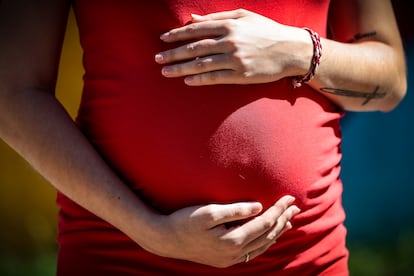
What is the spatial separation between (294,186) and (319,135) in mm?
115

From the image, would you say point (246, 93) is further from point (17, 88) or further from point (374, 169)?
point (374, 169)

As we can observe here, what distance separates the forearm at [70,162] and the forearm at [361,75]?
40cm

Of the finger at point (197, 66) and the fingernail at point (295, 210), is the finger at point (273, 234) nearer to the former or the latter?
the fingernail at point (295, 210)

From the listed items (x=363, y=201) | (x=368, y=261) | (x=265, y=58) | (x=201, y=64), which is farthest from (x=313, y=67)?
(x=368, y=261)

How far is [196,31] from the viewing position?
1152mm

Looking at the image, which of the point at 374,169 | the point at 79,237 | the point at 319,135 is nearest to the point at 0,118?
the point at 79,237

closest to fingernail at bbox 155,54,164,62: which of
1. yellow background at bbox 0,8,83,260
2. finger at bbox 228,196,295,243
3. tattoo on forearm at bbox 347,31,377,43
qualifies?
finger at bbox 228,196,295,243

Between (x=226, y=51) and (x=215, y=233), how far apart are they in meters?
0.31

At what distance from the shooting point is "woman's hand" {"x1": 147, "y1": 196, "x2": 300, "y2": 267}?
3.73ft

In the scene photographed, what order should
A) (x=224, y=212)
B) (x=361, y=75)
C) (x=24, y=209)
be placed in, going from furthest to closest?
1. (x=24, y=209)
2. (x=361, y=75)
3. (x=224, y=212)

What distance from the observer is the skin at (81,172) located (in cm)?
115

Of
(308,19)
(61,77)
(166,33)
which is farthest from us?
(61,77)

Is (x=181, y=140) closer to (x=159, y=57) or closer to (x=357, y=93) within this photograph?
(x=159, y=57)

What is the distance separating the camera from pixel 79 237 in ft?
4.03
